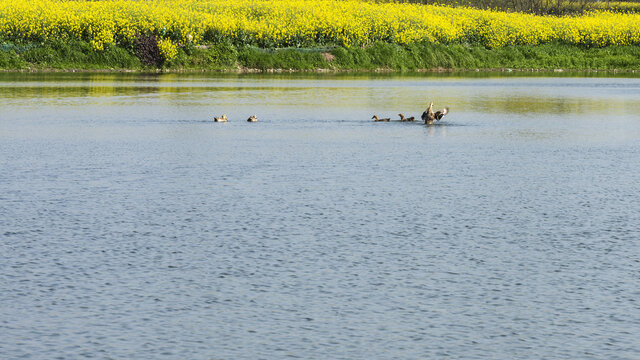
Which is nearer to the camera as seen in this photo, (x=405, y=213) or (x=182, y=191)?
(x=405, y=213)

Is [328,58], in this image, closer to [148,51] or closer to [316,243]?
[148,51]

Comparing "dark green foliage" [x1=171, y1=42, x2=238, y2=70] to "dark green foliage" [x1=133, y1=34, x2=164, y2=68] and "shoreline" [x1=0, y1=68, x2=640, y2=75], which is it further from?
"dark green foliage" [x1=133, y1=34, x2=164, y2=68]

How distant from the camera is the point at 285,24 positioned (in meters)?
90.3

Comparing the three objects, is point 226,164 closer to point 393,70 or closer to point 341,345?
point 341,345

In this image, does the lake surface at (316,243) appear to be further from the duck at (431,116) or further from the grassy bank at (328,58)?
the grassy bank at (328,58)

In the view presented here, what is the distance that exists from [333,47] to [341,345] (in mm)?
78640

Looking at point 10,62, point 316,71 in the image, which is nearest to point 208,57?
point 316,71

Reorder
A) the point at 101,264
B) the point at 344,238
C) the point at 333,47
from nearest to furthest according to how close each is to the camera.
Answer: the point at 101,264 < the point at 344,238 < the point at 333,47

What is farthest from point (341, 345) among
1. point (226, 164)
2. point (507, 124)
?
→ point (507, 124)

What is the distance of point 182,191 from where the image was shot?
21781mm

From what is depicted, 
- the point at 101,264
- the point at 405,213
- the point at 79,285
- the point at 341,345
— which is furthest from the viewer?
the point at 405,213

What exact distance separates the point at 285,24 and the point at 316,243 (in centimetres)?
7521

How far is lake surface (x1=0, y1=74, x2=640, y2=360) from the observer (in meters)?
11.6

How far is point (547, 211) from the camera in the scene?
19.7 meters
